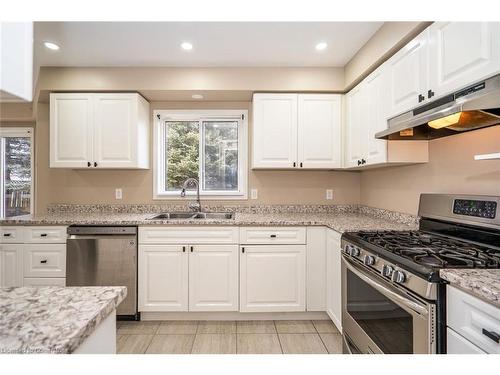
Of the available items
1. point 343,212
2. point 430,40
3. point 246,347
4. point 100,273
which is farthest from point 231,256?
point 430,40

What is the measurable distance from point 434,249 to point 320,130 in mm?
1742

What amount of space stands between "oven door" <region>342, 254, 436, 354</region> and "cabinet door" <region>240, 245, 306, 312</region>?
0.62 metres

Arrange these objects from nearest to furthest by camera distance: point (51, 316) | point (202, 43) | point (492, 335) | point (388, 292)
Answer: point (51, 316) → point (492, 335) → point (388, 292) → point (202, 43)

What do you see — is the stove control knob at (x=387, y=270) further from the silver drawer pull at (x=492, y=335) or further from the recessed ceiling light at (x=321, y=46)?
the recessed ceiling light at (x=321, y=46)

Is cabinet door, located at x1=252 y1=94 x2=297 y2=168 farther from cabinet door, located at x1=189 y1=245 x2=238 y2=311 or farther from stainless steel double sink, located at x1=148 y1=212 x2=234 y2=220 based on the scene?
cabinet door, located at x1=189 y1=245 x2=238 y2=311

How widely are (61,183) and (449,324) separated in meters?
3.65

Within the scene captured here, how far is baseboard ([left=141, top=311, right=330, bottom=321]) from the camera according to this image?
2547mm

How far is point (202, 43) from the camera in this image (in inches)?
93.9

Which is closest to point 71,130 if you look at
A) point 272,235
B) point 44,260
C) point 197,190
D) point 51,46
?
point 51,46

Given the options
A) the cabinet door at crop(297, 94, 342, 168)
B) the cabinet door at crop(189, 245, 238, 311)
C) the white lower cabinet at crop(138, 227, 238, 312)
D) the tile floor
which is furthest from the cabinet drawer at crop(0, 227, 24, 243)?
the cabinet door at crop(297, 94, 342, 168)

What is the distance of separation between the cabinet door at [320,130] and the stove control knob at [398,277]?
5.66 feet

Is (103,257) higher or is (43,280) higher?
(103,257)

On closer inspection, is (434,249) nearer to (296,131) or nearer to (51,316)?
(51,316)

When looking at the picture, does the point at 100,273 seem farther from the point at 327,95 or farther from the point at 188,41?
the point at 327,95
